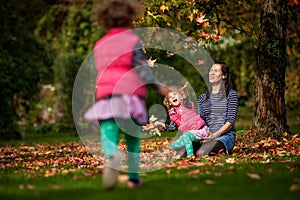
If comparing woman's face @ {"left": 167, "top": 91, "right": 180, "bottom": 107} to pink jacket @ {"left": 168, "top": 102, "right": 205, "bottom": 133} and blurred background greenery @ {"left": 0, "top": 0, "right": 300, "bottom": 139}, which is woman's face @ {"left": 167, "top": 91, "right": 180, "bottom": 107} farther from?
blurred background greenery @ {"left": 0, "top": 0, "right": 300, "bottom": 139}

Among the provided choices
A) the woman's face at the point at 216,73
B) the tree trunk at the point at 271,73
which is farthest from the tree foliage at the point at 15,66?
the woman's face at the point at 216,73

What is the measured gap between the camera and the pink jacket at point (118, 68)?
16.4 feet

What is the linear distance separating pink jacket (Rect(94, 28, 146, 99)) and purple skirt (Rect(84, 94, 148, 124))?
5 centimetres

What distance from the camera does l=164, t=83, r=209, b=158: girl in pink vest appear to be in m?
8.16

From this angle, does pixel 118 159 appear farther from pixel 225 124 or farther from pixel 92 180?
pixel 225 124

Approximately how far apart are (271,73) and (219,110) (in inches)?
107

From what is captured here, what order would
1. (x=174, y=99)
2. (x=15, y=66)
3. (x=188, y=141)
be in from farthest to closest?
(x=15, y=66), (x=174, y=99), (x=188, y=141)

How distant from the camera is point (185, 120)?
329 inches

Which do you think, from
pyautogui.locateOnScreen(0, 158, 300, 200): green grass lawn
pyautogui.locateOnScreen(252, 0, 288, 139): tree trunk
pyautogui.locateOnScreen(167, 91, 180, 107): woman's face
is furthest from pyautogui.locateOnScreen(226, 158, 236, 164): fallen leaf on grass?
pyautogui.locateOnScreen(252, 0, 288, 139): tree trunk

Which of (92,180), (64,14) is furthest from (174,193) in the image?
(64,14)

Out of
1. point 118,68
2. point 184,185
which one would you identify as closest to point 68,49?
point 118,68

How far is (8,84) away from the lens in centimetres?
1695

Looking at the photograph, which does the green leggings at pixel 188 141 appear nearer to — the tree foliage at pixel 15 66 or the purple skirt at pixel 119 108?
the purple skirt at pixel 119 108

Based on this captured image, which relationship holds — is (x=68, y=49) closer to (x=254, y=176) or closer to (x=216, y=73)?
(x=216, y=73)
